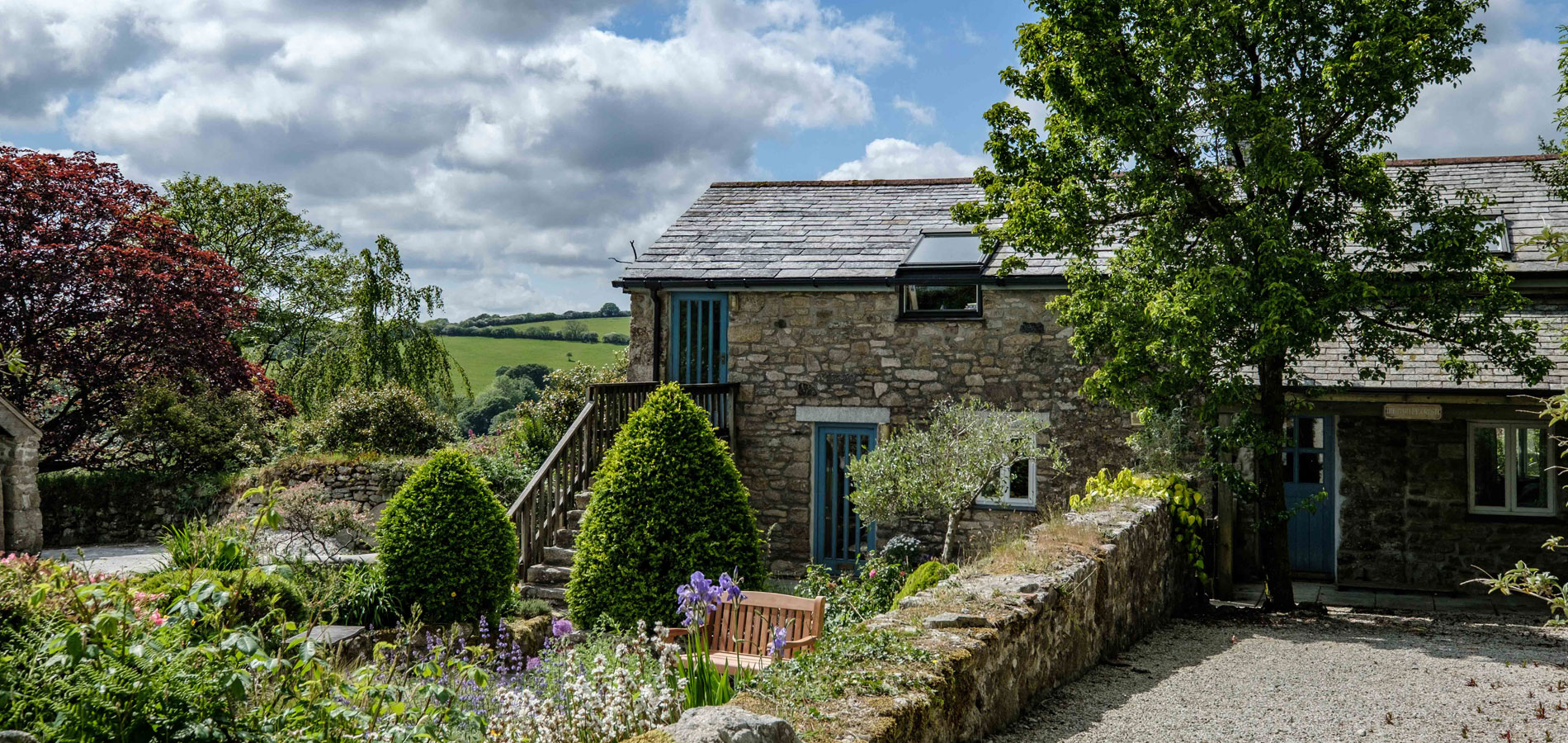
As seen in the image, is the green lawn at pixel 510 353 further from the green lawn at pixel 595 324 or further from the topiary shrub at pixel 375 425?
the topiary shrub at pixel 375 425

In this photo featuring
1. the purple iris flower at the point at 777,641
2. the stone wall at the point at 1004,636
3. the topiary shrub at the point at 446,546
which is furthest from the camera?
the topiary shrub at the point at 446,546

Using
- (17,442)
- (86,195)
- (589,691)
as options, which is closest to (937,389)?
(589,691)

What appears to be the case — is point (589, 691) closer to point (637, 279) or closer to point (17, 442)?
point (637, 279)

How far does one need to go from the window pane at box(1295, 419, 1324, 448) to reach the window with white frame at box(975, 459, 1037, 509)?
3337 millimetres

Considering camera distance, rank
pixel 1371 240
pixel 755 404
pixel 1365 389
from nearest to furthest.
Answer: pixel 1371 240
pixel 1365 389
pixel 755 404

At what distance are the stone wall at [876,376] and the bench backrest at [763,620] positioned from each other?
5454 millimetres

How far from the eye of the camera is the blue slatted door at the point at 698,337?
13.6m

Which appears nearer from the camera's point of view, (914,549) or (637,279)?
(914,549)

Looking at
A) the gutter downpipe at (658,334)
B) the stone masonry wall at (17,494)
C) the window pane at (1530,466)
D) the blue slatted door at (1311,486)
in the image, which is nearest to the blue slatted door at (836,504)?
the gutter downpipe at (658,334)

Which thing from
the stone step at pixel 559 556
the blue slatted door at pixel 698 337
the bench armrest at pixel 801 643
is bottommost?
the stone step at pixel 559 556

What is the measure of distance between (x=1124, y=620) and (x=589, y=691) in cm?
482

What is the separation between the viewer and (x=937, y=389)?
1279 centimetres

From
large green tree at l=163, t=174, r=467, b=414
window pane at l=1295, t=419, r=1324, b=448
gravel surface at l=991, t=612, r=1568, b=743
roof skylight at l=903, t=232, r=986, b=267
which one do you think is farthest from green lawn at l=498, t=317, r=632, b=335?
gravel surface at l=991, t=612, r=1568, b=743

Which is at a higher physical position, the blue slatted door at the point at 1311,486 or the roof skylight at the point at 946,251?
the roof skylight at the point at 946,251
